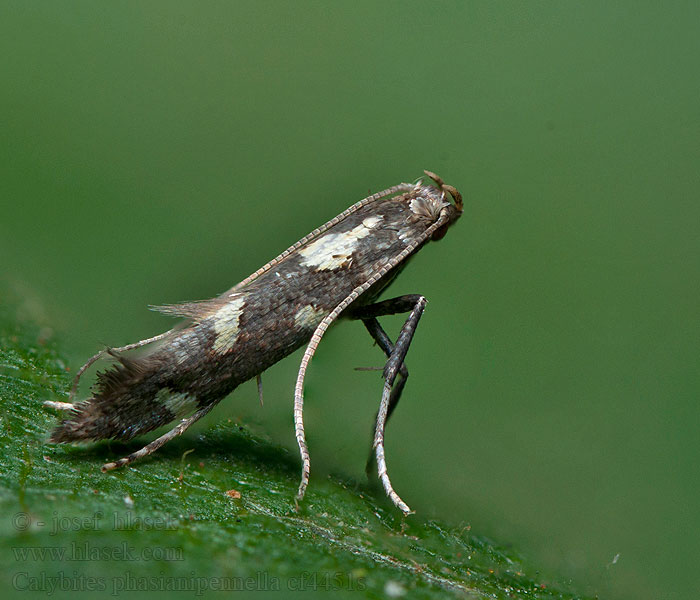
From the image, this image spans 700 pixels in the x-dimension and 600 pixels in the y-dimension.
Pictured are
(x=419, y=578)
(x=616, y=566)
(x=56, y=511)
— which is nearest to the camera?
(x=56, y=511)

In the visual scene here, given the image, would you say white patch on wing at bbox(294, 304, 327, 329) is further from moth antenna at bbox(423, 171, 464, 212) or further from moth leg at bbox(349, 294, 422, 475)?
moth antenna at bbox(423, 171, 464, 212)

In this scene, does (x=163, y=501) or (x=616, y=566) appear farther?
(x=616, y=566)

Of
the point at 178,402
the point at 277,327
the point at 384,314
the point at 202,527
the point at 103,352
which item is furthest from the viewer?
the point at 384,314

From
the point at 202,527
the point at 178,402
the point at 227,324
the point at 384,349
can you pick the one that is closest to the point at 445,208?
the point at 384,349

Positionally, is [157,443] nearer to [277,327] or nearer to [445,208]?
[277,327]

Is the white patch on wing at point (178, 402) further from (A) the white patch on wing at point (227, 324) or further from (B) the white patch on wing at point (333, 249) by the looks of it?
(B) the white patch on wing at point (333, 249)

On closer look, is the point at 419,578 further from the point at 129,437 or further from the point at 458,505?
the point at 458,505

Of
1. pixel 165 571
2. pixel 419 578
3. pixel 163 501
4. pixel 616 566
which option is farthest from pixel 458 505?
pixel 165 571
